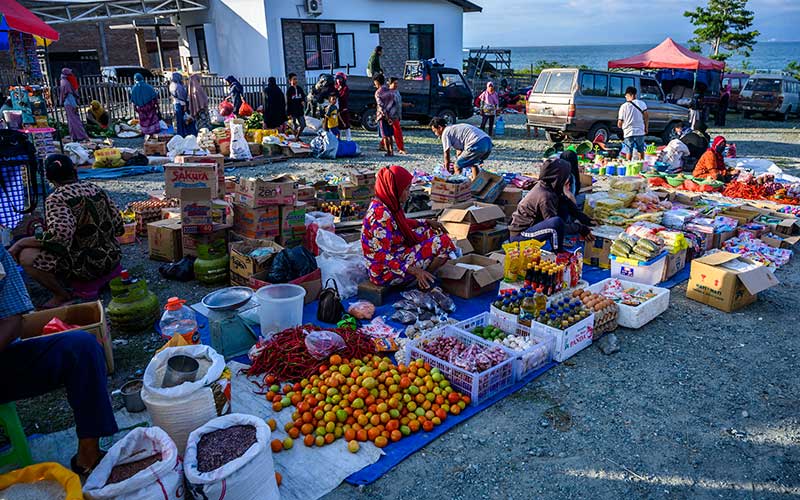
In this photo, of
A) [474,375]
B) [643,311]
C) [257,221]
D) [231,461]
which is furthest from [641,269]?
[231,461]

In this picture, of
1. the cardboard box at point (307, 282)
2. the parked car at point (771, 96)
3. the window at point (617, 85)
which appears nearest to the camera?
the cardboard box at point (307, 282)

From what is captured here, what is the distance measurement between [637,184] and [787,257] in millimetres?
2289

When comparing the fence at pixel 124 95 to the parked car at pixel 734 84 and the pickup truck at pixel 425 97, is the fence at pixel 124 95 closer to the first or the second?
the pickup truck at pixel 425 97

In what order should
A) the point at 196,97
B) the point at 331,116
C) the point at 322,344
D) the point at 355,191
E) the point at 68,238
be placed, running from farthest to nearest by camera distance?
the point at 196,97, the point at 331,116, the point at 355,191, the point at 68,238, the point at 322,344

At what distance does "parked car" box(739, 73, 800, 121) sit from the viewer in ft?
67.4

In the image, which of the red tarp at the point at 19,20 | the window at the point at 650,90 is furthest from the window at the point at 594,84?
the red tarp at the point at 19,20

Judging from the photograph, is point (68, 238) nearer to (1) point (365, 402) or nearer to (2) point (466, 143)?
(1) point (365, 402)

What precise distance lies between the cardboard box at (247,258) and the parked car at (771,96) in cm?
2191

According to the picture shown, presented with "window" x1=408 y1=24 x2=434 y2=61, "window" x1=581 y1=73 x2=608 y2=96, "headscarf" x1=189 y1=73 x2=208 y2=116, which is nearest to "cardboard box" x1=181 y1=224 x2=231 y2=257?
"headscarf" x1=189 y1=73 x2=208 y2=116

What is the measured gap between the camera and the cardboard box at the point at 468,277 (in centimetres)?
552

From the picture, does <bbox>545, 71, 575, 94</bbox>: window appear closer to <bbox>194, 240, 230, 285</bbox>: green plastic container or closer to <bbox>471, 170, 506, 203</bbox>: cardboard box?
<bbox>471, 170, 506, 203</bbox>: cardboard box

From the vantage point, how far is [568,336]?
436 centimetres

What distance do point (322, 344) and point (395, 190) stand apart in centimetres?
181

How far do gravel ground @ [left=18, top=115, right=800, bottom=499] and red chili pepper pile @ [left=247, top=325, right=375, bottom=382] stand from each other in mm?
1002
